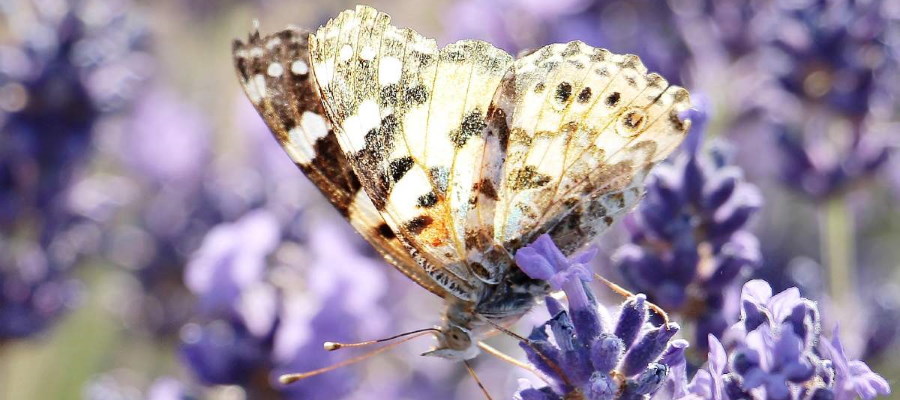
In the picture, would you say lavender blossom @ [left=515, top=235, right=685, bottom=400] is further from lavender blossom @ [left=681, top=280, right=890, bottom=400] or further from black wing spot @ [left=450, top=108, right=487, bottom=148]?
black wing spot @ [left=450, top=108, right=487, bottom=148]

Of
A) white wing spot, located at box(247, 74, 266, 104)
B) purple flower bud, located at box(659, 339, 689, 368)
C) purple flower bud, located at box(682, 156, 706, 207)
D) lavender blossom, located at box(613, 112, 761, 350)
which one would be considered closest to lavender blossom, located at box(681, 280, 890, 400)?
purple flower bud, located at box(659, 339, 689, 368)

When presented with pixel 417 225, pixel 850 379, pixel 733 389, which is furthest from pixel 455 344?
pixel 850 379

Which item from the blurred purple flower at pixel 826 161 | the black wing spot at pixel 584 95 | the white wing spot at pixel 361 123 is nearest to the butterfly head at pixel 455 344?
the white wing spot at pixel 361 123

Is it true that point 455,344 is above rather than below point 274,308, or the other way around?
below

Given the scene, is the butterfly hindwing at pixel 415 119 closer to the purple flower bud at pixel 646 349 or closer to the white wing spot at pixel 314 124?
the white wing spot at pixel 314 124

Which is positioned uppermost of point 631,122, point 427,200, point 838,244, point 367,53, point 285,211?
point 285,211

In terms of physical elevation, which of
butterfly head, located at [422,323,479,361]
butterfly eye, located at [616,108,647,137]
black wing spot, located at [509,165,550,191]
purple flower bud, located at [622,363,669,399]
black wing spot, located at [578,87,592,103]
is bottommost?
purple flower bud, located at [622,363,669,399]

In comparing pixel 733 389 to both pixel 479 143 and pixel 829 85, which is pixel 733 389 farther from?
pixel 829 85
